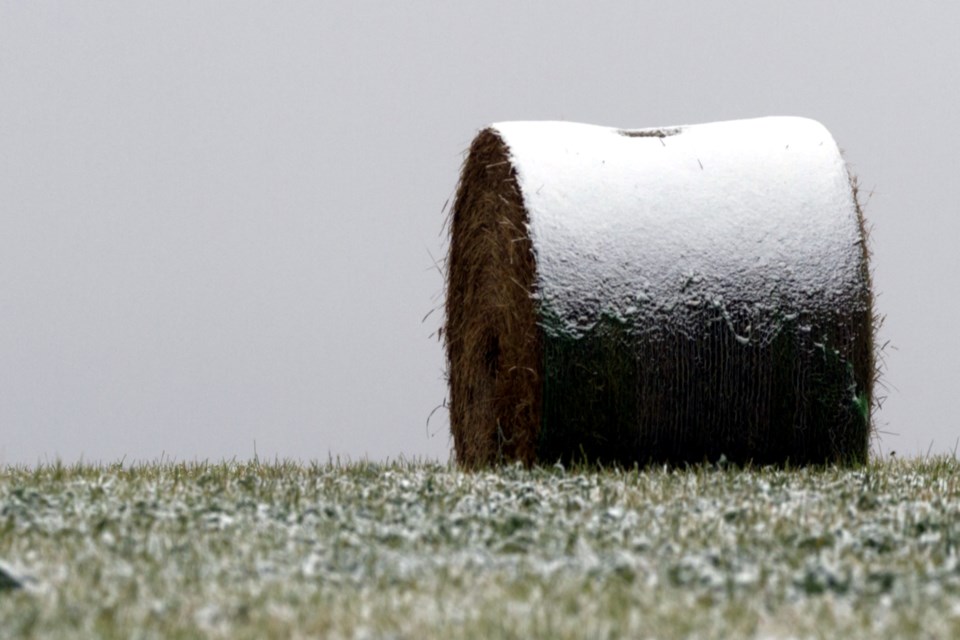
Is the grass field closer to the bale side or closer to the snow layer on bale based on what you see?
the bale side

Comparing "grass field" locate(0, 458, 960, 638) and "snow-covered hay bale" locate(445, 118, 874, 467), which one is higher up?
"snow-covered hay bale" locate(445, 118, 874, 467)

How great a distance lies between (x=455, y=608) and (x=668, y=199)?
5332 mm

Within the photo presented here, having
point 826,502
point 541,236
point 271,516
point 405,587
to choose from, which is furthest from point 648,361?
point 405,587

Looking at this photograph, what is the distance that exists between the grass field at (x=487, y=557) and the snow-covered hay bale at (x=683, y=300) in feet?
1.83

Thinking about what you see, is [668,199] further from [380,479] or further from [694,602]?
[694,602]

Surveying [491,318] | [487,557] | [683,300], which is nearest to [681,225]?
[683,300]

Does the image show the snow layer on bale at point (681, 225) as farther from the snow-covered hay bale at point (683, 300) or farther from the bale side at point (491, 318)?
the bale side at point (491, 318)

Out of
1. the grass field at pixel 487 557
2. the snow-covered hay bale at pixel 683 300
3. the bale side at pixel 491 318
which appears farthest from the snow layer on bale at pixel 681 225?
the grass field at pixel 487 557

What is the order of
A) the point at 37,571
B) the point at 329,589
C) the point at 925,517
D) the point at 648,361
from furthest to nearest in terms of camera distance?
the point at 648,361 < the point at 925,517 < the point at 37,571 < the point at 329,589

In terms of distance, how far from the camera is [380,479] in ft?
30.5

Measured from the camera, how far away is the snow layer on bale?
9.34m

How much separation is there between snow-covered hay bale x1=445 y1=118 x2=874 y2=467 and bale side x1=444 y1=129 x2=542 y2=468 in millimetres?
35

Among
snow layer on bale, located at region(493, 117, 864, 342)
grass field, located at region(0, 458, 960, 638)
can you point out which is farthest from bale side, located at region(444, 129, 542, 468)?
grass field, located at region(0, 458, 960, 638)

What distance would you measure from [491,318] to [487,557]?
4863mm
